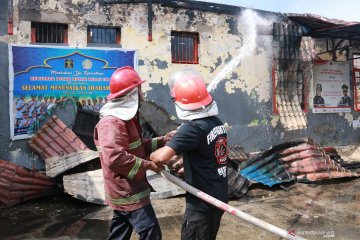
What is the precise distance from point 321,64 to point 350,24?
1906 millimetres

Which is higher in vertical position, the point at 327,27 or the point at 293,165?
the point at 327,27

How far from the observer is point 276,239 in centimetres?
439

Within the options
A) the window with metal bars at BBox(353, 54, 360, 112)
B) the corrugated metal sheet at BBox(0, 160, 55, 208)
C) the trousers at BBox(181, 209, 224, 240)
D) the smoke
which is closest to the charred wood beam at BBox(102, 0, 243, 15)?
the smoke

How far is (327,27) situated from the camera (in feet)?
33.3

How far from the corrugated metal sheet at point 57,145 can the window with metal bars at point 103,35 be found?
6.56 feet

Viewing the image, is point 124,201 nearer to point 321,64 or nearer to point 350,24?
point 350,24

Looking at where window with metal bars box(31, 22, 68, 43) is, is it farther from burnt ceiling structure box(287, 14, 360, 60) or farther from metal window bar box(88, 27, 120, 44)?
burnt ceiling structure box(287, 14, 360, 60)

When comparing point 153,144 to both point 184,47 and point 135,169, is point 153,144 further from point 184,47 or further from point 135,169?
point 184,47

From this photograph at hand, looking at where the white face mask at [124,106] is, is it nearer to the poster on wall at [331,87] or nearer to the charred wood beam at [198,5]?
the charred wood beam at [198,5]

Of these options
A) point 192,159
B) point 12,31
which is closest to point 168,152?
point 192,159

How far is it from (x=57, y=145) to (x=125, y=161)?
4.77 m

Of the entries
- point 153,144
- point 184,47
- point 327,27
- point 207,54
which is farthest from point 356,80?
point 153,144

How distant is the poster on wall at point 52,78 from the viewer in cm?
709

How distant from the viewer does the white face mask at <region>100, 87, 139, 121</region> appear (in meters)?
2.83
